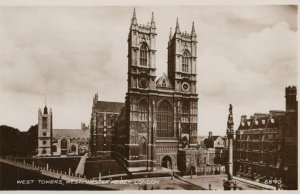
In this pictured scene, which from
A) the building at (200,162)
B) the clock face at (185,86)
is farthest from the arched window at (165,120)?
the building at (200,162)

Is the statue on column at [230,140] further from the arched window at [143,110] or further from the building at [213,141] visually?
the arched window at [143,110]

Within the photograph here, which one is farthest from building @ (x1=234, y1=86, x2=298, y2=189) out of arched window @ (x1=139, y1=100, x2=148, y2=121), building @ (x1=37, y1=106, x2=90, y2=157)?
building @ (x1=37, y1=106, x2=90, y2=157)

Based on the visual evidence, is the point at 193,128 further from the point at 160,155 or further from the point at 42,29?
the point at 42,29

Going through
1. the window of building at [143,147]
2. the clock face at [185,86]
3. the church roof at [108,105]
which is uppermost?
the clock face at [185,86]

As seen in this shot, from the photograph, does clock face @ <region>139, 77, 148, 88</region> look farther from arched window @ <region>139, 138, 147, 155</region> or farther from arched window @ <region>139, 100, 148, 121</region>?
arched window @ <region>139, 138, 147, 155</region>

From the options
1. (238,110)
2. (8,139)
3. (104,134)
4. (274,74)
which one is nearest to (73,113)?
(8,139)

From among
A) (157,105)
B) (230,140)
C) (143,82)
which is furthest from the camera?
(157,105)

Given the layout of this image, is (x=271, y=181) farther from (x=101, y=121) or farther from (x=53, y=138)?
(x=101, y=121)

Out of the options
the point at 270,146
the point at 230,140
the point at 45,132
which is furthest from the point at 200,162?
the point at 45,132
